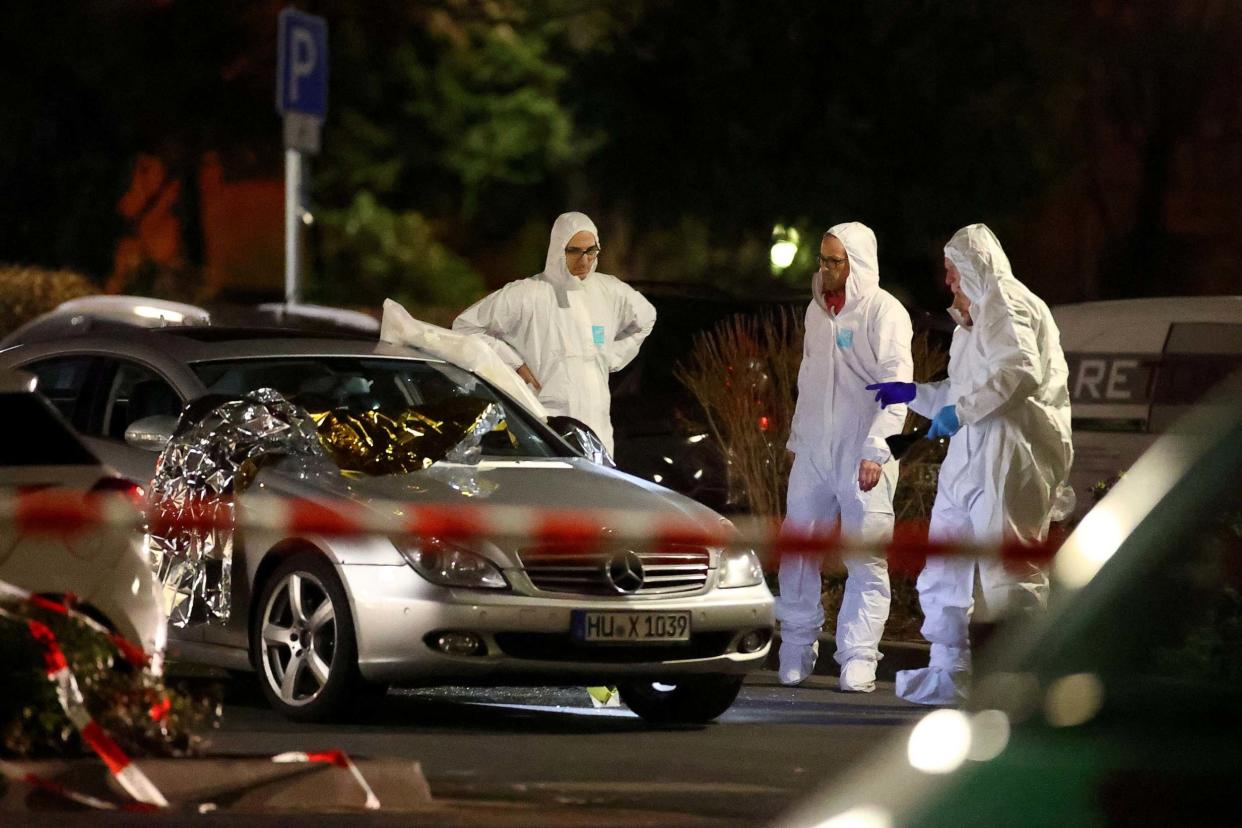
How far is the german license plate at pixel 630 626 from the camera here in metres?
9.27

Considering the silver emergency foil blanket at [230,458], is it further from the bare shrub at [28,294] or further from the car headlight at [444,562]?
the bare shrub at [28,294]

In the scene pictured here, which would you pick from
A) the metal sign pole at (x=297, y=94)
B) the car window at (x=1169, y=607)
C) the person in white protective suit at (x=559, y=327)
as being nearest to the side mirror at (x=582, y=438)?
the person in white protective suit at (x=559, y=327)

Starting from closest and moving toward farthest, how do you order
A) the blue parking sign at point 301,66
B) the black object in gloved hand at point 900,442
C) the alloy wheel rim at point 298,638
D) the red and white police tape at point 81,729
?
the red and white police tape at point 81,729 < the alloy wheel rim at point 298,638 < the black object in gloved hand at point 900,442 < the blue parking sign at point 301,66

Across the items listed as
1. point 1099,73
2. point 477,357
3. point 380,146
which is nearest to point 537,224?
point 380,146

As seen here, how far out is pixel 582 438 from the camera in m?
11.0

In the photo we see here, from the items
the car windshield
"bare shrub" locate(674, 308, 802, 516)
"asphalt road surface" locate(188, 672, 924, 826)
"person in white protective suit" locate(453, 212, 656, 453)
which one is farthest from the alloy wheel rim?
"bare shrub" locate(674, 308, 802, 516)

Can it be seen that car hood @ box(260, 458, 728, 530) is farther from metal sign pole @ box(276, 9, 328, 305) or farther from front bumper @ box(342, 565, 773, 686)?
metal sign pole @ box(276, 9, 328, 305)

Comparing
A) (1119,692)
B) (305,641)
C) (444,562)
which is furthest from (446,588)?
(1119,692)

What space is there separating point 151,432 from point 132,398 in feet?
1.85

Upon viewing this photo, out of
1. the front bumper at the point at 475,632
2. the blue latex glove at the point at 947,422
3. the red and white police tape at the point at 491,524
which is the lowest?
the front bumper at the point at 475,632

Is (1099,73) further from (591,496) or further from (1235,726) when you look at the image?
(1235,726)

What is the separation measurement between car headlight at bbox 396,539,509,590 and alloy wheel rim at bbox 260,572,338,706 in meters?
0.32

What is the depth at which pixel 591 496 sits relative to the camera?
32.0 ft

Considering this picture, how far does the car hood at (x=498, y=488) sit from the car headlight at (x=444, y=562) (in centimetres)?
20
